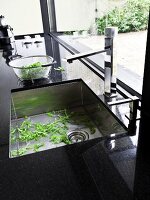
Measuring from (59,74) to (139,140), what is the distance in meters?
0.82

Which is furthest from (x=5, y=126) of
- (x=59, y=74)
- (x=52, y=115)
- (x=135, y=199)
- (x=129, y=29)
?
(x=129, y=29)

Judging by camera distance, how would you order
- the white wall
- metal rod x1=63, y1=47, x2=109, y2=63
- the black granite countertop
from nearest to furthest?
the black granite countertop < metal rod x1=63, y1=47, x2=109, y2=63 < the white wall

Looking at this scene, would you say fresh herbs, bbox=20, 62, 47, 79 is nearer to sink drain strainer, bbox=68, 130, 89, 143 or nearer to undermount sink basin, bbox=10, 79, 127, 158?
undermount sink basin, bbox=10, 79, 127, 158

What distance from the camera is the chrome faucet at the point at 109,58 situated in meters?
0.77

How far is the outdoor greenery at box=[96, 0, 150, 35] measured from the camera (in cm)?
86

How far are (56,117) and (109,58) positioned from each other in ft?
1.62

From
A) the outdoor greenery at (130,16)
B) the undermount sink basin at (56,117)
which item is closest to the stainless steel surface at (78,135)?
the undermount sink basin at (56,117)

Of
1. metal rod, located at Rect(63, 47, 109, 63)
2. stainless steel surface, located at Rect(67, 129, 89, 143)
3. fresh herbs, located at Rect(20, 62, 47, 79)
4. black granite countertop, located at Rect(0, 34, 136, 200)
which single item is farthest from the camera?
fresh herbs, located at Rect(20, 62, 47, 79)

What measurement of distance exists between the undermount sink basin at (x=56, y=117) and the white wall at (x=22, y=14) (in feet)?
6.38

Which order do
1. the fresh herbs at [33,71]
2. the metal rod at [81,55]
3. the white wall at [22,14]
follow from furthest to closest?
the white wall at [22,14], the fresh herbs at [33,71], the metal rod at [81,55]

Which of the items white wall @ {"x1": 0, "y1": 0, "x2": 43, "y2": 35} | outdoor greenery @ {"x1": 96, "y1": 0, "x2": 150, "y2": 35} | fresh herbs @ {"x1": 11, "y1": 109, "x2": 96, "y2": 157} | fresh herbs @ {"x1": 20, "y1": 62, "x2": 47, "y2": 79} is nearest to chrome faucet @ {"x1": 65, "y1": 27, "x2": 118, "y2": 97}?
outdoor greenery @ {"x1": 96, "y1": 0, "x2": 150, "y2": 35}

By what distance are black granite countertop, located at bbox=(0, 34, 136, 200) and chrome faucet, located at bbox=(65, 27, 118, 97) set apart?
0.98 ft

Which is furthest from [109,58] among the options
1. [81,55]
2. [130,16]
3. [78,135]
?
[78,135]

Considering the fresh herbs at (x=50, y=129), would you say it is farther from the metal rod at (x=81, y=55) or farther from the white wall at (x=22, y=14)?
the white wall at (x=22, y=14)
